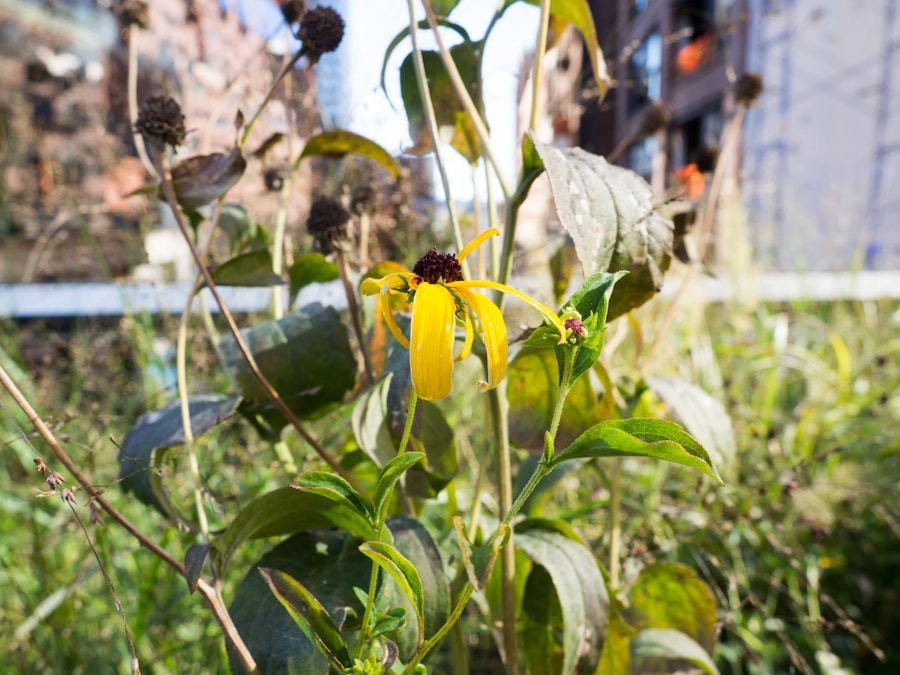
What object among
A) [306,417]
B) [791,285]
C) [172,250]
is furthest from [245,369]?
[791,285]

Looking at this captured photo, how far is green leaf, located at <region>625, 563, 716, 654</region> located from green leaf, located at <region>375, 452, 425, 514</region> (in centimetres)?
39

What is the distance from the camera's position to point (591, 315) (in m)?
0.33

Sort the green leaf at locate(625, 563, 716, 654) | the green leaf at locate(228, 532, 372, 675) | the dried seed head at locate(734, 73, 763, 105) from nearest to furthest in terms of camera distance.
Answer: the green leaf at locate(228, 532, 372, 675)
the green leaf at locate(625, 563, 716, 654)
the dried seed head at locate(734, 73, 763, 105)

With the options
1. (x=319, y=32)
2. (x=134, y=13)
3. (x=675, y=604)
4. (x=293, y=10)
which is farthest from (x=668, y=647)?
(x=134, y=13)

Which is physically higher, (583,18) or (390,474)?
(583,18)

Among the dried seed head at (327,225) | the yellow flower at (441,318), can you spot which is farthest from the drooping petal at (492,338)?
the dried seed head at (327,225)

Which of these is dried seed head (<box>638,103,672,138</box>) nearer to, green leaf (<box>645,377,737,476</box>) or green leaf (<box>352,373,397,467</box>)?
green leaf (<box>645,377,737,476</box>)

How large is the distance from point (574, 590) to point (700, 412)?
0.63ft

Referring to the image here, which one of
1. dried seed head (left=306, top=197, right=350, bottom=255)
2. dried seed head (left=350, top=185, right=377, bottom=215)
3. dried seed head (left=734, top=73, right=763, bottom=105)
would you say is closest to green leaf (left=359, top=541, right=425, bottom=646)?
dried seed head (left=306, top=197, right=350, bottom=255)

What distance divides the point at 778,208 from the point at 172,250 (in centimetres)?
402

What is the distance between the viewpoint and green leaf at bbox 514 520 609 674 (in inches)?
17.5

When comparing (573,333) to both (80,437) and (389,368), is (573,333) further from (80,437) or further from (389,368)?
(80,437)

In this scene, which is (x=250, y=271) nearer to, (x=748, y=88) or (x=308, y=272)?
(x=308, y=272)

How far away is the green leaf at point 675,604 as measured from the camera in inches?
24.4
